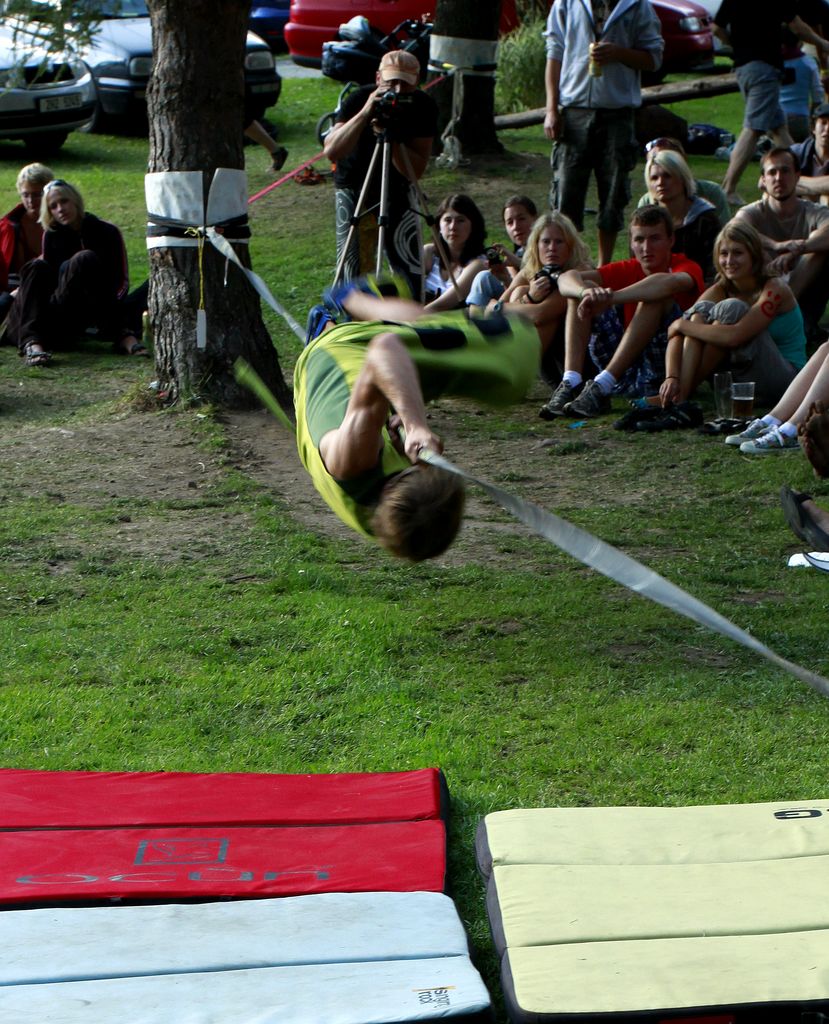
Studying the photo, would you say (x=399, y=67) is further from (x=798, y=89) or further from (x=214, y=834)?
(x=798, y=89)

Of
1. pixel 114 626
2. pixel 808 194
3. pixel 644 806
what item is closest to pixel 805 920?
pixel 644 806

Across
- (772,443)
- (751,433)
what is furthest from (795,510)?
(751,433)

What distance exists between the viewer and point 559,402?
7.23m

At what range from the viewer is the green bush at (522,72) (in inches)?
595

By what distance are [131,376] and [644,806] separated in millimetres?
5793

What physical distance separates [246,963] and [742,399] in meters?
4.68

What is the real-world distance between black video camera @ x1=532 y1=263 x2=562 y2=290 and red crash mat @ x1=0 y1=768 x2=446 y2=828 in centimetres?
405

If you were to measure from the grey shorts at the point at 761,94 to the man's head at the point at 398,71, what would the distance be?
360cm

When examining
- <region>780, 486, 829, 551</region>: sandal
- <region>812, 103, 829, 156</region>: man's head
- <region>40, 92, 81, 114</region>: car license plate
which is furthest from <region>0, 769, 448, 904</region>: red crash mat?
<region>40, 92, 81, 114</region>: car license plate

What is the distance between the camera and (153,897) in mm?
3084

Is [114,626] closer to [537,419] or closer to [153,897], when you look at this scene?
[153,897]

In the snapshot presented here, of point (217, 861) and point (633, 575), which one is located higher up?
point (633, 575)

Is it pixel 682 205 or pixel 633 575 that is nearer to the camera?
pixel 633 575

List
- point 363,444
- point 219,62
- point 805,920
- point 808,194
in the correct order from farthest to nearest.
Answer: point 808,194
point 219,62
point 363,444
point 805,920
